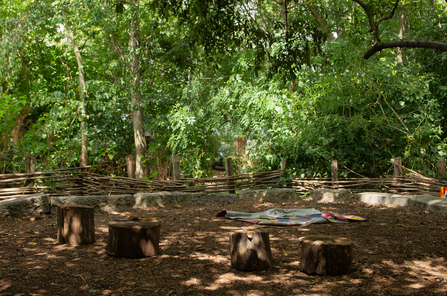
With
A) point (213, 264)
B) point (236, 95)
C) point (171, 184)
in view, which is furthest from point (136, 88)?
point (213, 264)

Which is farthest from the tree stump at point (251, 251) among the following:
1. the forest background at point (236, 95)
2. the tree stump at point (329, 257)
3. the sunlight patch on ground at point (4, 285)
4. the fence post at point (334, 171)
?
the fence post at point (334, 171)

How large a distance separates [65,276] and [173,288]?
2.92 ft

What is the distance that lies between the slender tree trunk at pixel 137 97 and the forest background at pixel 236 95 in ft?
0.11

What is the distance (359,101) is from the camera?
303 inches

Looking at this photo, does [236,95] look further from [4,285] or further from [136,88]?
[4,285]

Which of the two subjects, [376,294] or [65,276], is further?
[65,276]

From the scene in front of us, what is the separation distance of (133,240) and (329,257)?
5.53 feet

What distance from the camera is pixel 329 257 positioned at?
2861 mm

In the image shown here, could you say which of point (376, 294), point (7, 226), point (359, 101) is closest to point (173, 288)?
point (376, 294)

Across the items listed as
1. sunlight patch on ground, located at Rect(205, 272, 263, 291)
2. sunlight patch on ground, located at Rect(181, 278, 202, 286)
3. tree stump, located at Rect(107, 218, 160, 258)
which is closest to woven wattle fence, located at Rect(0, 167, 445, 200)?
tree stump, located at Rect(107, 218, 160, 258)

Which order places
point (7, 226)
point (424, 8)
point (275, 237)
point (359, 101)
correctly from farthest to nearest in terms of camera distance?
point (424, 8) < point (359, 101) < point (7, 226) < point (275, 237)

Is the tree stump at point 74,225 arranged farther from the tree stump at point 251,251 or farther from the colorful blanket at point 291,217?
the colorful blanket at point 291,217

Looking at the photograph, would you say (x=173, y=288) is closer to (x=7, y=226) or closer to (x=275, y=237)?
(x=275, y=237)

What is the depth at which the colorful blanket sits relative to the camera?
16.0 ft
